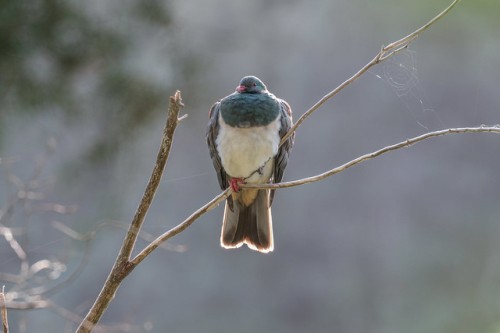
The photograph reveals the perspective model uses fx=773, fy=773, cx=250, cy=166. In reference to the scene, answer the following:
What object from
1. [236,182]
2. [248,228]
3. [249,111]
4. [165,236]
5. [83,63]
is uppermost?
[83,63]

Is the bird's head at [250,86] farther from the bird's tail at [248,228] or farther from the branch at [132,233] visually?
the branch at [132,233]

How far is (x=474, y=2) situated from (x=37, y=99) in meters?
2.87

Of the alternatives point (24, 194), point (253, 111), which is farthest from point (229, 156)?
point (24, 194)

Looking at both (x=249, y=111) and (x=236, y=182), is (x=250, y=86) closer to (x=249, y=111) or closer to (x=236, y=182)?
(x=249, y=111)

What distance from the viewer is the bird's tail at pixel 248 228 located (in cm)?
249

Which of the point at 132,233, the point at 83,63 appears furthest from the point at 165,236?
the point at 83,63

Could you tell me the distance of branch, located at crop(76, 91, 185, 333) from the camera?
143 cm

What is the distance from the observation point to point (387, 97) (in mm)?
5074

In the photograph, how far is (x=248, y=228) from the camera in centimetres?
252

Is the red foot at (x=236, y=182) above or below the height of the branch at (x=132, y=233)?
above

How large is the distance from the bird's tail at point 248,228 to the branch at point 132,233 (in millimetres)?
1001

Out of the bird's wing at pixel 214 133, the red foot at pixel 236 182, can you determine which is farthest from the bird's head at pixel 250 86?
the red foot at pixel 236 182

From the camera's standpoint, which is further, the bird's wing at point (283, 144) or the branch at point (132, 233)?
the bird's wing at point (283, 144)

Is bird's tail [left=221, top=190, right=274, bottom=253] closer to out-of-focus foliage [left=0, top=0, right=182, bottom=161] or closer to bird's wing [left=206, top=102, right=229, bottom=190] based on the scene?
bird's wing [left=206, top=102, right=229, bottom=190]
